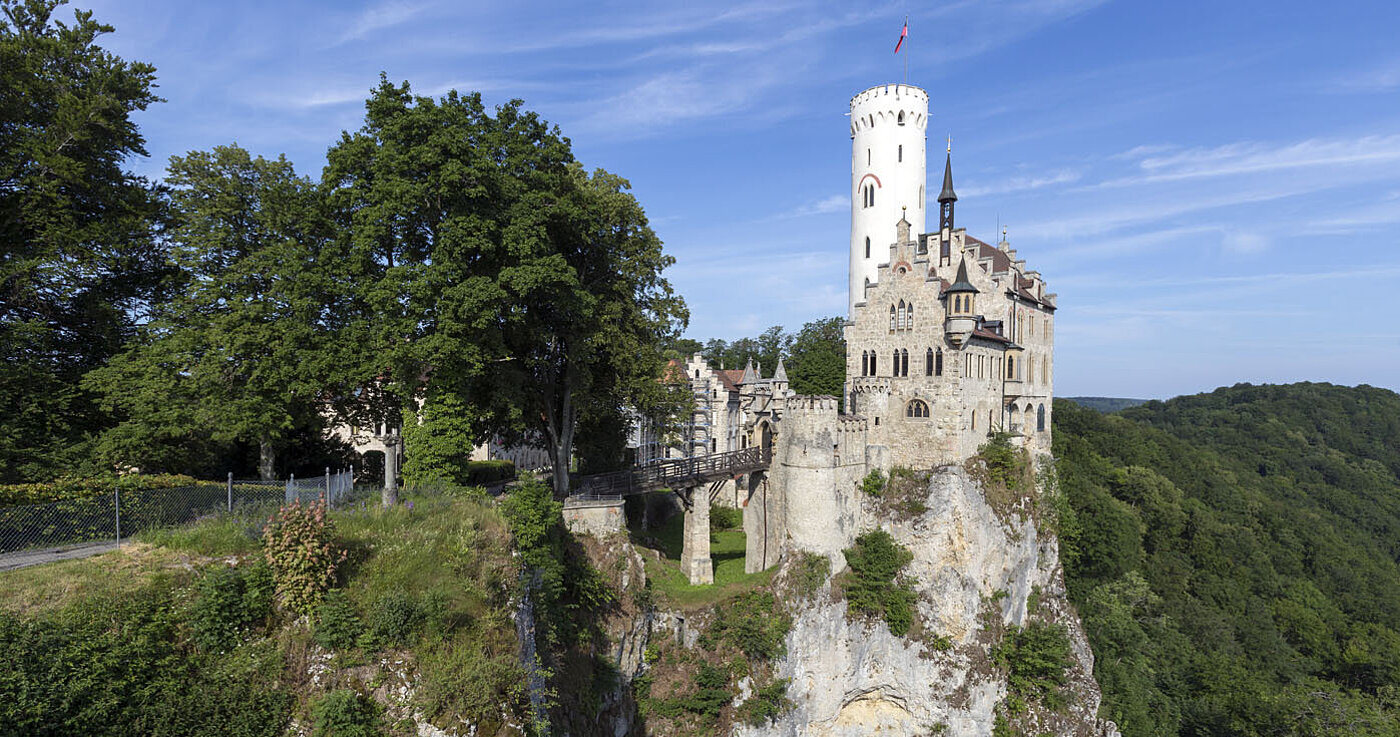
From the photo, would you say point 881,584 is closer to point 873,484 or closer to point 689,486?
point 873,484

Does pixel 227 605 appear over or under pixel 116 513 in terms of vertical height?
under

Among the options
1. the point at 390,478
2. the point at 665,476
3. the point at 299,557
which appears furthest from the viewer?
the point at 665,476

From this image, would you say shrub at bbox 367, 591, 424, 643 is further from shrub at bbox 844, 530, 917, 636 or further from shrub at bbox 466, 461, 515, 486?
shrub at bbox 844, 530, 917, 636

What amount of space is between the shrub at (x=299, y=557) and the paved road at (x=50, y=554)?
3715 millimetres

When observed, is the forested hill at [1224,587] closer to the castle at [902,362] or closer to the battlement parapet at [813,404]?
the castle at [902,362]

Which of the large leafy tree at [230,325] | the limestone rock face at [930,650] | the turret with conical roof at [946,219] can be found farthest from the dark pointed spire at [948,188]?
A: the large leafy tree at [230,325]

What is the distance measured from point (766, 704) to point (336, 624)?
21466 mm

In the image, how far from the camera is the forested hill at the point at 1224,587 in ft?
126

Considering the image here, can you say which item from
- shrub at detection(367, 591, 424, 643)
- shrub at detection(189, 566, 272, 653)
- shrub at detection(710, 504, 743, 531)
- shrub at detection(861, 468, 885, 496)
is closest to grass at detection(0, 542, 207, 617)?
shrub at detection(189, 566, 272, 653)

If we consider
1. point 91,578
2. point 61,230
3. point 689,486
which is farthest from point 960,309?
point 61,230

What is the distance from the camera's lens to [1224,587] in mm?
48188

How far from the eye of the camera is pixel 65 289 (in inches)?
746

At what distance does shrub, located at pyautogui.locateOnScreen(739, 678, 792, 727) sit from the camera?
89.3 feet

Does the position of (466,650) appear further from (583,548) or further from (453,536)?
(583,548)
